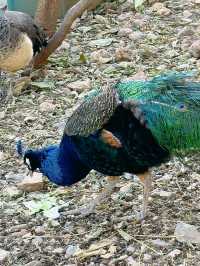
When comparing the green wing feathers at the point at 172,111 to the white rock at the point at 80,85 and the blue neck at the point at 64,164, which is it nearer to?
the blue neck at the point at 64,164

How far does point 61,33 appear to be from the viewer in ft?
18.8

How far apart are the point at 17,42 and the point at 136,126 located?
2.74 m

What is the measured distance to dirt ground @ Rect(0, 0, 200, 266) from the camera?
11.1ft

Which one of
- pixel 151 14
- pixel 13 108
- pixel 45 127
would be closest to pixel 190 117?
pixel 45 127

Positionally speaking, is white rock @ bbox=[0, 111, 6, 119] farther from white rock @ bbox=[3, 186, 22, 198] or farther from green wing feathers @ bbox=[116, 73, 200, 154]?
green wing feathers @ bbox=[116, 73, 200, 154]

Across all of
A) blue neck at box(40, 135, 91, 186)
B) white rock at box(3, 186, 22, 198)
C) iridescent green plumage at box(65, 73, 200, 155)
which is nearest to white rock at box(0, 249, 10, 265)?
blue neck at box(40, 135, 91, 186)

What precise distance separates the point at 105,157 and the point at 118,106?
0.26m

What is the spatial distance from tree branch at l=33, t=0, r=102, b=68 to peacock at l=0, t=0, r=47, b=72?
0.08 m

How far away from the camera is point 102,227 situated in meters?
3.59

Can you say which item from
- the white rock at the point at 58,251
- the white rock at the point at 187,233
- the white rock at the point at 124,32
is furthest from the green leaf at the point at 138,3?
the white rock at the point at 58,251

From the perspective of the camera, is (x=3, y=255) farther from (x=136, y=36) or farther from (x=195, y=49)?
(x=136, y=36)

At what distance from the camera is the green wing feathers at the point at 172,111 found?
3164mm

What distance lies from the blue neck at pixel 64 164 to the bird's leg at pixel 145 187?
11.5 inches

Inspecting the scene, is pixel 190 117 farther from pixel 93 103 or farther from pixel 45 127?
pixel 45 127
